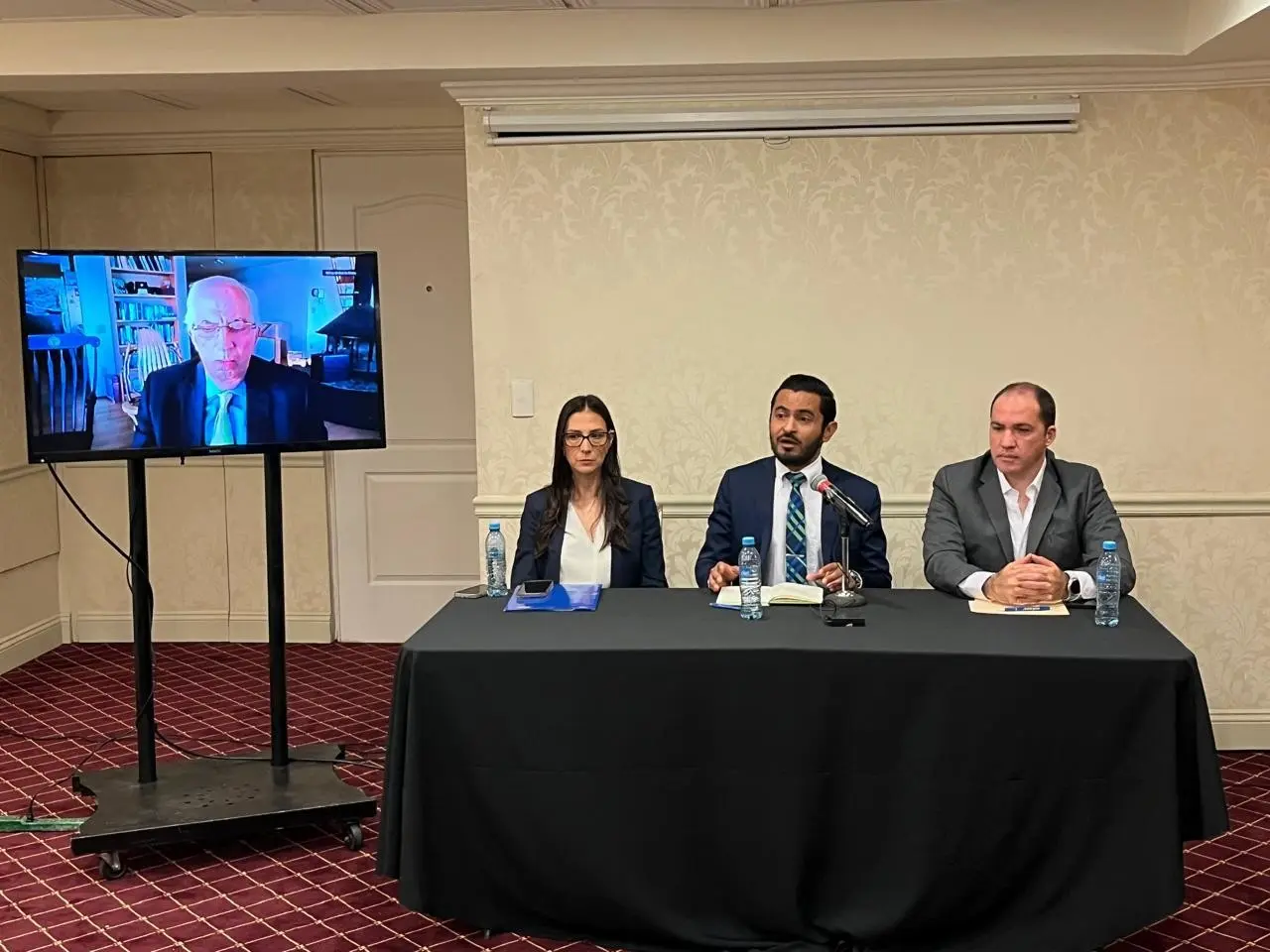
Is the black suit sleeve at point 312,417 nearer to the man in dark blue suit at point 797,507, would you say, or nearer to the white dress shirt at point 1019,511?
the man in dark blue suit at point 797,507

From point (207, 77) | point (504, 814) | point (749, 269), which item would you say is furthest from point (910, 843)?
point (207, 77)

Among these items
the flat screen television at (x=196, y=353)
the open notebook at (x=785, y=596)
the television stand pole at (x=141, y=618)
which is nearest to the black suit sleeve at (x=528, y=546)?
the flat screen television at (x=196, y=353)

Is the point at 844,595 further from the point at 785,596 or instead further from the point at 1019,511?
the point at 1019,511

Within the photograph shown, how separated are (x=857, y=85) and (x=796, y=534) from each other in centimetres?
163

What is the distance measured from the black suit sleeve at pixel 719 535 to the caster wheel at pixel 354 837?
3.97 feet

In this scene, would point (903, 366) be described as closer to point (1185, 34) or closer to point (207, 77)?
point (1185, 34)

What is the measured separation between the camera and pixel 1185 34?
13.4 ft

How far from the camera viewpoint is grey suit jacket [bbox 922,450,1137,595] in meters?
3.48

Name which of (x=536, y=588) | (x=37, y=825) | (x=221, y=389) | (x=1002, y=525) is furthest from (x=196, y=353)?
(x=1002, y=525)

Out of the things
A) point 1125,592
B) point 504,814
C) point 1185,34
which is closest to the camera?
point 504,814

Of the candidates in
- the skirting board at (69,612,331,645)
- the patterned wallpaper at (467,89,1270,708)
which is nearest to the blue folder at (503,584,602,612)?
the patterned wallpaper at (467,89,1270,708)

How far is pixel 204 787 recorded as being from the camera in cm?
384

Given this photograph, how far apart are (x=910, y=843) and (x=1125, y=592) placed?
0.95 m

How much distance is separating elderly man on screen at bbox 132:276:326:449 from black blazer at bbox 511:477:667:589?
733mm
